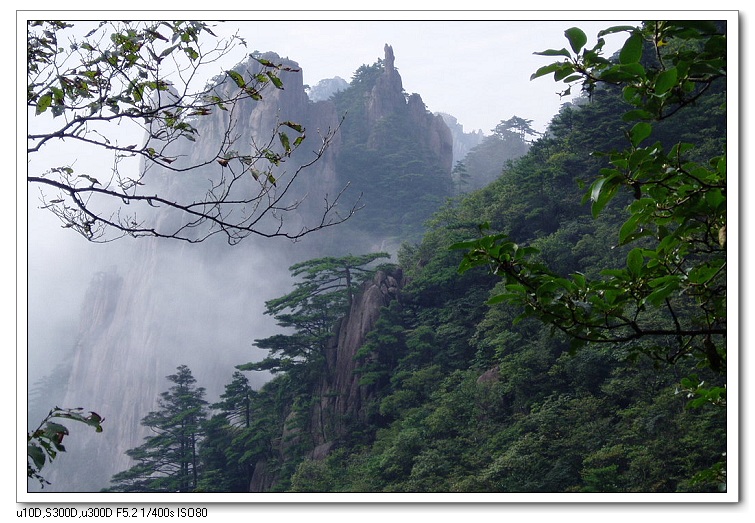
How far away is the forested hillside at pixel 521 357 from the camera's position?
0.88 metres

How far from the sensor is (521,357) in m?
5.80

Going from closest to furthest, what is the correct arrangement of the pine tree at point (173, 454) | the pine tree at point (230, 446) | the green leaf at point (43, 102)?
the green leaf at point (43, 102) → the pine tree at point (230, 446) → the pine tree at point (173, 454)

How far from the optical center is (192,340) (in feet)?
48.6

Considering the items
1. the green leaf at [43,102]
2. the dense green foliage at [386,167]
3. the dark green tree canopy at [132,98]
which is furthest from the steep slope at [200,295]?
the green leaf at [43,102]

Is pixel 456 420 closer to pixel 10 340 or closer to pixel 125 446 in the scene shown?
pixel 10 340

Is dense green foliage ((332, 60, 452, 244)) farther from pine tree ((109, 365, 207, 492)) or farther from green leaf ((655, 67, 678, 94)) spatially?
green leaf ((655, 67, 678, 94))

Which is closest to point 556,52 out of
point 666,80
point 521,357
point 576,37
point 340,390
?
point 576,37

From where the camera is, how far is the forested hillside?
88 cm

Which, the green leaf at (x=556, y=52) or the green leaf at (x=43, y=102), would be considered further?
the green leaf at (x=43, y=102)

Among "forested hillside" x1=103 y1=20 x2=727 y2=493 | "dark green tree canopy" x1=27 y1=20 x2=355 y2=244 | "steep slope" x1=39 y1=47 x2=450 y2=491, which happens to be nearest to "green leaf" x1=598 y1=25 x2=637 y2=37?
"forested hillside" x1=103 y1=20 x2=727 y2=493

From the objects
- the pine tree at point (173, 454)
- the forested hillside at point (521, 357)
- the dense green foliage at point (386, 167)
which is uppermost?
the dense green foliage at point (386, 167)

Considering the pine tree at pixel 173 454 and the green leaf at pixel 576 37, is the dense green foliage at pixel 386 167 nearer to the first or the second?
the pine tree at pixel 173 454
